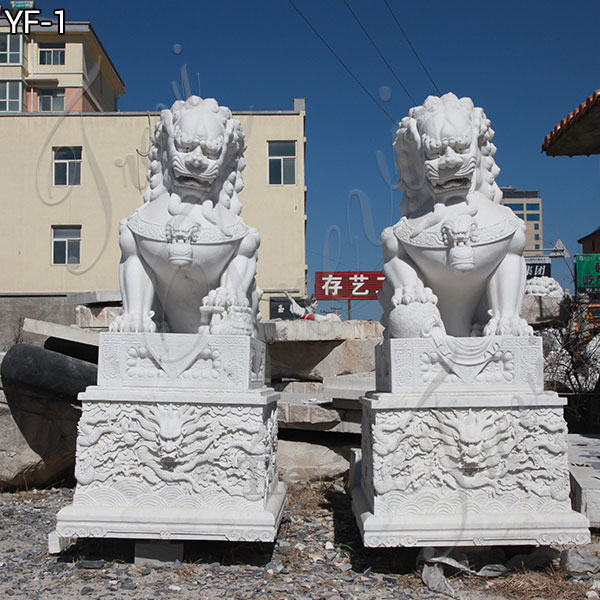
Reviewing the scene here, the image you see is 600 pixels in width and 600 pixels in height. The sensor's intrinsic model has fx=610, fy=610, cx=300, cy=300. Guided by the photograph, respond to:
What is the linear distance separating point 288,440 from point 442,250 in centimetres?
245

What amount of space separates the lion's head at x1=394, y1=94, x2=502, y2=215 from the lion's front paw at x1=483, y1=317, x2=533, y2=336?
693 millimetres

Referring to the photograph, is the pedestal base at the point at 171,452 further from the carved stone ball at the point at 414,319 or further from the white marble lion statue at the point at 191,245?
the carved stone ball at the point at 414,319

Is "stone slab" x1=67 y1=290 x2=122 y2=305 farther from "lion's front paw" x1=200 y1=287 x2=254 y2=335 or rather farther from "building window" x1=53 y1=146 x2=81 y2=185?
"building window" x1=53 y1=146 x2=81 y2=185

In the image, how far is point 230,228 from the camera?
140 inches

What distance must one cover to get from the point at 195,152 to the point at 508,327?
199 centimetres

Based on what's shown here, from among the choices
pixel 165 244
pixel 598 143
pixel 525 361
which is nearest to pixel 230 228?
pixel 165 244

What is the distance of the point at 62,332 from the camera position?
5285 millimetres

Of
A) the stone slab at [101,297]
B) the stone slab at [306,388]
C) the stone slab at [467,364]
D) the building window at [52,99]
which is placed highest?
the building window at [52,99]

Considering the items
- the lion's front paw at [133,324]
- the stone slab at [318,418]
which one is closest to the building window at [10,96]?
the stone slab at [318,418]

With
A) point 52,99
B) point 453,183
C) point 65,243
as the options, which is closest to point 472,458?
point 453,183

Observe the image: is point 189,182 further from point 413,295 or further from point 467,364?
point 467,364

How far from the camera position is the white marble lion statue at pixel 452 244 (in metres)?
3.26

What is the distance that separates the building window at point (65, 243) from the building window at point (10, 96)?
351 inches

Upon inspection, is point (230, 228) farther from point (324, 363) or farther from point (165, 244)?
point (324, 363)
